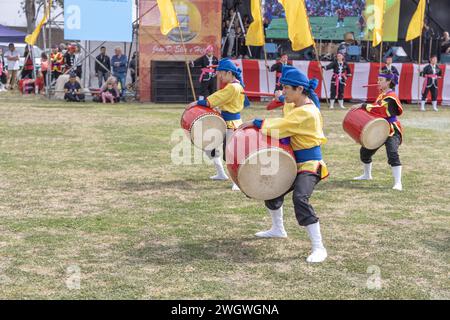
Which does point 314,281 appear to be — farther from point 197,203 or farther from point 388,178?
point 388,178

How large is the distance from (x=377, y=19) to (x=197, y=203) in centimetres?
1192

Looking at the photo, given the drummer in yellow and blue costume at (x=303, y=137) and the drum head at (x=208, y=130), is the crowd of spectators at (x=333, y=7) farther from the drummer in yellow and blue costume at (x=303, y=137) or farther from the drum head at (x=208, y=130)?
the drummer in yellow and blue costume at (x=303, y=137)

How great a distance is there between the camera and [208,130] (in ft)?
27.7

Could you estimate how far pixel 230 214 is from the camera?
733 cm

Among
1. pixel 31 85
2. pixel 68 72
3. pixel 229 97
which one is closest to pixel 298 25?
pixel 229 97

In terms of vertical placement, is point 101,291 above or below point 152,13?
below

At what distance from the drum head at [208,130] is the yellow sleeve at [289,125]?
283cm

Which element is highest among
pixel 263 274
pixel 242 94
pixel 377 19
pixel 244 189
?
pixel 377 19

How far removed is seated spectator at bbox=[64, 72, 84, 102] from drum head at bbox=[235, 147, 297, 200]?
621 inches

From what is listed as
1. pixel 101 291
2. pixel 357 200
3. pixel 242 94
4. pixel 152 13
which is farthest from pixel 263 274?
pixel 152 13

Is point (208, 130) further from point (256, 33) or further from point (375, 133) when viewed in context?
point (256, 33)

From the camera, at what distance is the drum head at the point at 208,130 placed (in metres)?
8.38

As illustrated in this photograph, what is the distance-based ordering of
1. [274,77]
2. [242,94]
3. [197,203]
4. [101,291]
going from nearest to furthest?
[101,291] < [197,203] < [242,94] < [274,77]

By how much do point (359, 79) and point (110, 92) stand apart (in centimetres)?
778
